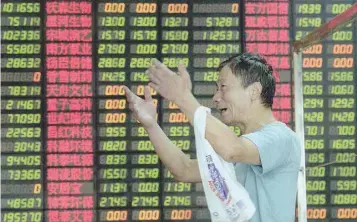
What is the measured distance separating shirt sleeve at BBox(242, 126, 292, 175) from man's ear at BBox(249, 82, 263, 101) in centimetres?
11

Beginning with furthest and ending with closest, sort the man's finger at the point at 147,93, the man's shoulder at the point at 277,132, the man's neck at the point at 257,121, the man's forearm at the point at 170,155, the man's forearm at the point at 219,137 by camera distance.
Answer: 1. the man's forearm at the point at 170,155
2. the man's finger at the point at 147,93
3. the man's neck at the point at 257,121
4. the man's shoulder at the point at 277,132
5. the man's forearm at the point at 219,137

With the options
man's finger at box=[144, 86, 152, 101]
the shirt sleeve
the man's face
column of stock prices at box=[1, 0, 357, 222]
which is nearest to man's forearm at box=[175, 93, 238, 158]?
the shirt sleeve

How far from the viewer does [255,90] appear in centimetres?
200

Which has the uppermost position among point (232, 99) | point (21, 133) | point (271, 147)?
point (232, 99)

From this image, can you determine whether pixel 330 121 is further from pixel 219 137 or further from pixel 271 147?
pixel 219 137

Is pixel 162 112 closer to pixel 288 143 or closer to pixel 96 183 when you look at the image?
pixel 96 183

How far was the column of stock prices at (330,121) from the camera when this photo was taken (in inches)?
173

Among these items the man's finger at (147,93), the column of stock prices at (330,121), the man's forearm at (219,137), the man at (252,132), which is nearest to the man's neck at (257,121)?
the man at (252,132)

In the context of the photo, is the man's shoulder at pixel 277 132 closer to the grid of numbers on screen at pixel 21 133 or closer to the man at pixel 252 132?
the man at pixel 252 132

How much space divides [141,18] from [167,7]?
0.19 metres

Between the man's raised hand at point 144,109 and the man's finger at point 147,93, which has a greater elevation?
the man's finger at point 147,93

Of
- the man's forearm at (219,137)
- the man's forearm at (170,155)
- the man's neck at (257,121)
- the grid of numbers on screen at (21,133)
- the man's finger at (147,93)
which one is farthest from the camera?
the grid of numbers on screen at (21,133)

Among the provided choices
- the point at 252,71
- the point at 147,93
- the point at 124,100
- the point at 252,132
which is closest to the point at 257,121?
the point at 252,132

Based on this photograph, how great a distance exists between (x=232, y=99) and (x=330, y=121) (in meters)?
2.57
